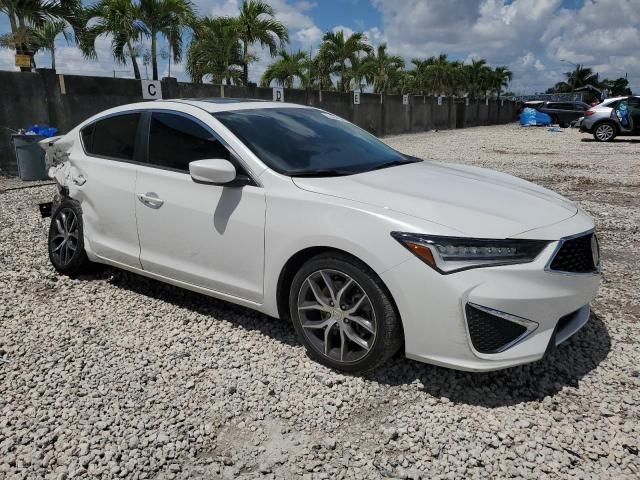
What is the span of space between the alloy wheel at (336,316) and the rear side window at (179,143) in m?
1.08

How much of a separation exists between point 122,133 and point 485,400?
3305 millimetres

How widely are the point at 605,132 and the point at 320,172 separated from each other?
20.0m

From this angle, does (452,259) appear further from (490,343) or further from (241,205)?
(241,205)

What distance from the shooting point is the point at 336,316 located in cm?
303

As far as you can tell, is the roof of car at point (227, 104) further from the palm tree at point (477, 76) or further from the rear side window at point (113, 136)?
the palm tree at point (477, 76)

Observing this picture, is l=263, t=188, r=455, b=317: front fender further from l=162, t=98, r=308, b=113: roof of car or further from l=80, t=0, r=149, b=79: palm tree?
l=80, t=0, r=149, b=79: palm tree

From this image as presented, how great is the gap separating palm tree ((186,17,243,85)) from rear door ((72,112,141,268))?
20.5 meters

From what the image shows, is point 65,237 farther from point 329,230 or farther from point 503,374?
point 503,374

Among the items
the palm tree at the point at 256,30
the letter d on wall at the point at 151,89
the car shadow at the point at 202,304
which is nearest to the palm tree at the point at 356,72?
the palm tree at the point at 256,30

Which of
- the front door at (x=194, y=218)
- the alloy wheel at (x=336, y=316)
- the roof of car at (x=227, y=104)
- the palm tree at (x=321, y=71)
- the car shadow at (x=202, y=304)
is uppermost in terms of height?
the palm tree at (x=321, y=71)

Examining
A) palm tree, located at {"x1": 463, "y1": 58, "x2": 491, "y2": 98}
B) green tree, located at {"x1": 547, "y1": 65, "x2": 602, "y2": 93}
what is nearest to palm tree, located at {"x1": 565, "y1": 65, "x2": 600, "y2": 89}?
green tree, located at {"x1": 547, "y1": 65, "x2": 602, "y2": 93}

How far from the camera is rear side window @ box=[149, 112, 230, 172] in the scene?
357 centimetres

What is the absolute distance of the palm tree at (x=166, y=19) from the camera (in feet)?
66.0

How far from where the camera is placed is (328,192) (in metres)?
3.03
